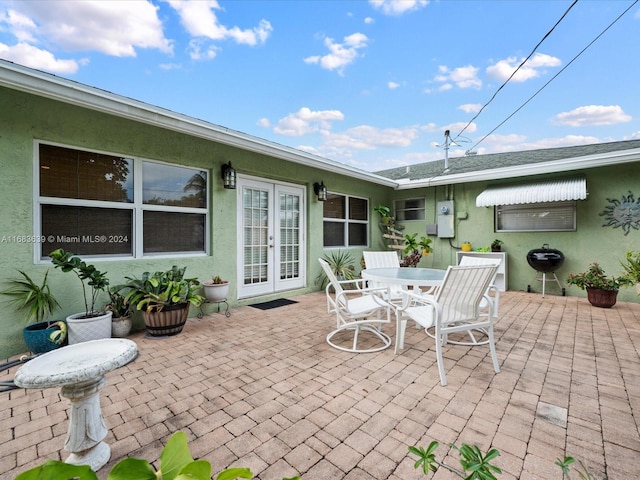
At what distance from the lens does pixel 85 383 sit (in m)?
1.71

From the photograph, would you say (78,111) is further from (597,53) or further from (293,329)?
(597,53)

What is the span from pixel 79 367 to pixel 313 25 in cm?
856

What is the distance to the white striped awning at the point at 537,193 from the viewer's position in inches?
242

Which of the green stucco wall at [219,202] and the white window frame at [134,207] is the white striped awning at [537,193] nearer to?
the green stucco wall at [219,202]

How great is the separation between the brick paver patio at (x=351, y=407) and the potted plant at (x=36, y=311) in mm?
422

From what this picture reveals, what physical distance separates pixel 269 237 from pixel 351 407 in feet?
14.0

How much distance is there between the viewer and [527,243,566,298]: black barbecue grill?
6.45 meters

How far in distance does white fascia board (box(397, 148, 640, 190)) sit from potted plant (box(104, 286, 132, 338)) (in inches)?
293

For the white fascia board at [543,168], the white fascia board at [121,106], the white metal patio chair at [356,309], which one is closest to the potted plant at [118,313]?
the white fascia board at [121,106]

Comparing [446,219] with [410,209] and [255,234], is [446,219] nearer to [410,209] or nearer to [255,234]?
[410,209]

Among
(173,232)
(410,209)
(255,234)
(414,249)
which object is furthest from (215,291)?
(410,209)

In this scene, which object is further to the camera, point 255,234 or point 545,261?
point 545,261

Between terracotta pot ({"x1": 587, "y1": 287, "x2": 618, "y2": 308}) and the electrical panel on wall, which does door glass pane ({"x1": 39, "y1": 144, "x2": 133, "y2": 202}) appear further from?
terracotta pot ({"x1": 587, "y1": 287, "x2": 618, "y2": 308})

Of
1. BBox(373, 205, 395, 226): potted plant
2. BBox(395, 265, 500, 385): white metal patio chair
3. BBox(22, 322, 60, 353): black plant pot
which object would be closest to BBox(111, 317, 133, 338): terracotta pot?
BBox(22, 322, 60, 353): black plant pot
